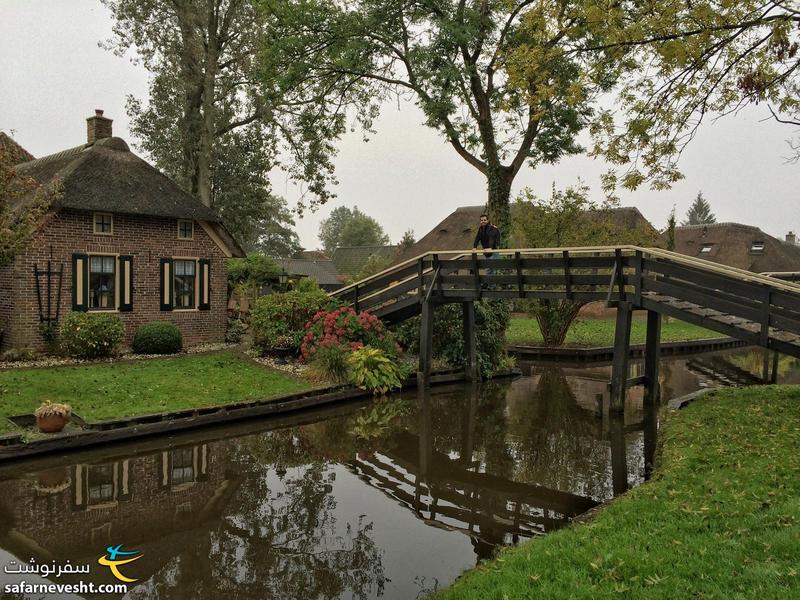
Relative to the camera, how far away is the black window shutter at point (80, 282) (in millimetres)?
15336

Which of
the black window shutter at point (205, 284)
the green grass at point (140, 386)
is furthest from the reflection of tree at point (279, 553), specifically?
the black window shutter at point (205, 284)

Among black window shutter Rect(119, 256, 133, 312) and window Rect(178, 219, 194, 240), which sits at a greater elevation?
window Rect(178, 219, 194, 240)

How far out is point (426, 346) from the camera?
15.3 metres

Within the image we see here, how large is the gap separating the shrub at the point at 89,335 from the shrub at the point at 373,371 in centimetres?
613

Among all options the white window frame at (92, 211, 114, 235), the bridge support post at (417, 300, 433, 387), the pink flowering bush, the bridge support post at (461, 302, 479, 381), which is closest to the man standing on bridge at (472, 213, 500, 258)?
the bridge support post at (461, 302, 479, 381)

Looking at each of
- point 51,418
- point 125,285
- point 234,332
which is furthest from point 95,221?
point 51,418

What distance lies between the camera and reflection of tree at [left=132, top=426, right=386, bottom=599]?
5168 millimetres

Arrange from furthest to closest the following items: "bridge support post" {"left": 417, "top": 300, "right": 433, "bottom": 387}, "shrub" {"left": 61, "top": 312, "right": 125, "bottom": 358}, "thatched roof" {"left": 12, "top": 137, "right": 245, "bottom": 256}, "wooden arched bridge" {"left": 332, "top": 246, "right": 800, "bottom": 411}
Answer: "thatched roof" {"left": 12, "top": 137, "right": 245, "bottom": 256}
"bridge support post" {"left": 417, "top": 300, "right": 433, "bottom": 387}
"shrub" {"left": 61, "top": 312, "right": 125, "bottom": 358}
"wooden arched bridge" {"left": 332, "top": 246, "right": 800, "bottom": 411}

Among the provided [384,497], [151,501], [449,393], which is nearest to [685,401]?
[449,393]

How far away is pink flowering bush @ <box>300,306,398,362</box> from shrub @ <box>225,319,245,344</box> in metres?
4.06

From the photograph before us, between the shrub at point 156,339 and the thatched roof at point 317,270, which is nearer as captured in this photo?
the shrub at point 156,339

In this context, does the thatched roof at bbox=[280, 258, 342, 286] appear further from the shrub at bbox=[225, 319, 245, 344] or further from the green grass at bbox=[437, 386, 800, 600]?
the green grass at bbox=[437, 386, 800, 600]

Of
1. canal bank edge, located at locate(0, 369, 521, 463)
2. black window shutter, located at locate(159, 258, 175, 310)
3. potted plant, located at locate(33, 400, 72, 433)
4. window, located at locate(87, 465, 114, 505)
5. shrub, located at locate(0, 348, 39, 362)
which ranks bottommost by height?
window, located at locate(87, 465, 114, 505)

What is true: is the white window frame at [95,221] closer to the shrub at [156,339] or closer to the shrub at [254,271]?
the shrub at [156,339]
